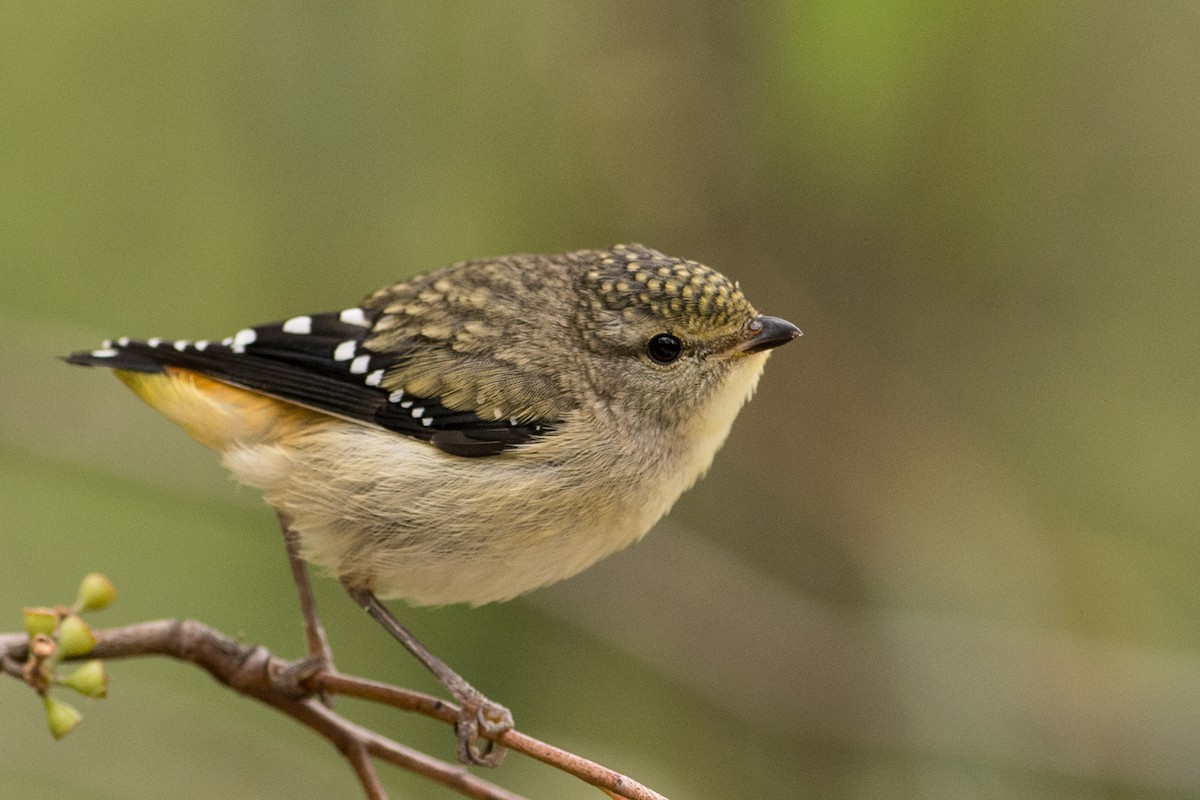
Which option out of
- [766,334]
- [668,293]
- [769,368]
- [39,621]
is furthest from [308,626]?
[769,368]

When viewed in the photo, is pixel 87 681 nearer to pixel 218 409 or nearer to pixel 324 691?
pixel 324 691

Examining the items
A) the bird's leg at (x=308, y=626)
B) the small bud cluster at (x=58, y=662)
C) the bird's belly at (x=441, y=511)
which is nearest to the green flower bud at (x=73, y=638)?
the small bud cluster at (x=58, y=662)

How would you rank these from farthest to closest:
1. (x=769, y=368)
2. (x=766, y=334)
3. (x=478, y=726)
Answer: (x=769, y=368) → (x=766, y=334) → (x=478, y=726)

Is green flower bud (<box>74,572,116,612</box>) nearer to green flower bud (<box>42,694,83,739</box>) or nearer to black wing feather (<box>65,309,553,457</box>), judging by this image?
green flower bud (<box>42,694,83,739</box>)

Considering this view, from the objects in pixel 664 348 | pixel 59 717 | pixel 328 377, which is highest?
pixel 664 348

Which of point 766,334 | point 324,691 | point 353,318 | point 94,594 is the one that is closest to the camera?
point 94,594

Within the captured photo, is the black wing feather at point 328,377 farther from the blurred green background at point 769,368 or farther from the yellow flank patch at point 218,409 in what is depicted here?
the blurred green background at point 769,368

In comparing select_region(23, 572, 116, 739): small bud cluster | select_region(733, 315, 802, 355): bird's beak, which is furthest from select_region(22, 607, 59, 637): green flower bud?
select_region(733, 315, 802, 355): bird's beak

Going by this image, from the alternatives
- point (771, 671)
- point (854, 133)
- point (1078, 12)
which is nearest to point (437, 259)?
point (854, 133)
